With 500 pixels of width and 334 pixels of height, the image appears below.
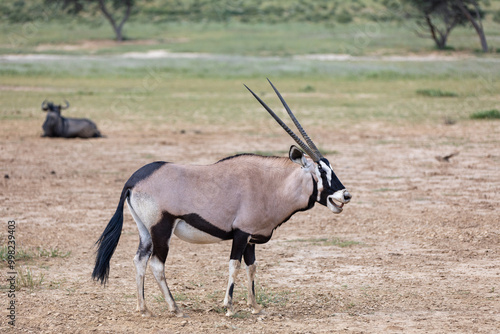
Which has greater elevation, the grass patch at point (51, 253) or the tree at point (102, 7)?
the grass patch at point (51, 253)

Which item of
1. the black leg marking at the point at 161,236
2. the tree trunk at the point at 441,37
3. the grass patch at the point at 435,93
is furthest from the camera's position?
the tree trunk at the point at 441,37

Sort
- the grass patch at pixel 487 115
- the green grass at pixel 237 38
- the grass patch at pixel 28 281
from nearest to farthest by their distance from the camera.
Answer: the grass patch at pixel 28 281 → the grass patch at pixel 487 115 → the green grass at pixel 237 38

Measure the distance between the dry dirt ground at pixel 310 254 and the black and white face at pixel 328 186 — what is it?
104 centimetres

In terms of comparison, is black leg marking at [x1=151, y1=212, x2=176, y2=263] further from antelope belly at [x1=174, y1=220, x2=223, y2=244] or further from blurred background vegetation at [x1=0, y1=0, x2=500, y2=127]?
blurred background vegetation at [x1=0, y1=0, x2=500, y2=127]

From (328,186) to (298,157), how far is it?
363 mm

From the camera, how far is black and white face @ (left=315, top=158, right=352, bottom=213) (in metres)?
6.30

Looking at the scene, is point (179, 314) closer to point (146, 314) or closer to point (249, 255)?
point (146, 314)

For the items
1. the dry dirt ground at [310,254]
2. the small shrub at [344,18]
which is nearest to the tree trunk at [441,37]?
the small shrub at [344,18]

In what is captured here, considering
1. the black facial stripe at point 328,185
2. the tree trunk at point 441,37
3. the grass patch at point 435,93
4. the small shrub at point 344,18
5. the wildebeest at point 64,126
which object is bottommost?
the small shrub at point 344,18

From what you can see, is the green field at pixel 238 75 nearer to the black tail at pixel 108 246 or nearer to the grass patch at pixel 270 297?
the grass patch at pixel 270 297

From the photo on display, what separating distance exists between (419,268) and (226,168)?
2785 millimetres

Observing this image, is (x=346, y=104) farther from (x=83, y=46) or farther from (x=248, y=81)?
(x=83, y=46)

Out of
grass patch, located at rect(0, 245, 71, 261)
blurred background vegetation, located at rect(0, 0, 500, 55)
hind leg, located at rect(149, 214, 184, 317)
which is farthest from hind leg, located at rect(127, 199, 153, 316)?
blurred background vegetation, located at rect(0, 0, 500, 55)

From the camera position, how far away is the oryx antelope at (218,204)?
249 inches
